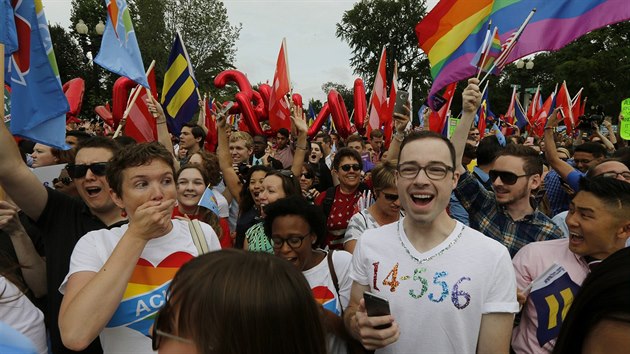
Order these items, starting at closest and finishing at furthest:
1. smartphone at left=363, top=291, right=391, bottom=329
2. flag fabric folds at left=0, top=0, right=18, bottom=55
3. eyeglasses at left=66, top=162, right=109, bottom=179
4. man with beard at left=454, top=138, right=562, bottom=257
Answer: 1. smartphone at left=363, top=291, right=391, bottom=329
2. eyeglasses at left=66, top=162, right=109, bottom=179
3. flag fabric folds at left=0, top=0, right=18, bottom=55
4. man with beard at left=454, top=138, right=562, bottom=257

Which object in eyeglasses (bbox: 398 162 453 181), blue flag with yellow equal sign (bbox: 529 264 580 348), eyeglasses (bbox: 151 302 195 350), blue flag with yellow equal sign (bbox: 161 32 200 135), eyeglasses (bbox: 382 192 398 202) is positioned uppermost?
blue flag with yellow equal sign (bbox: 161 32 200 135)

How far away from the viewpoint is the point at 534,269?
97.6 inches

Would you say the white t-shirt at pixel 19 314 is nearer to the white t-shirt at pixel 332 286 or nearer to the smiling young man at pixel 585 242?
the white t-shirt at pixel 332 286

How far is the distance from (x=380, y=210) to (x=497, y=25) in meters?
2.40

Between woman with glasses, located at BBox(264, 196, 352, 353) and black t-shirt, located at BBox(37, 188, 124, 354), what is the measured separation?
972mm

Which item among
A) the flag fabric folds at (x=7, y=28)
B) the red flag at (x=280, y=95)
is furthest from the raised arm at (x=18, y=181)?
the red flag at (x=280, y=95)

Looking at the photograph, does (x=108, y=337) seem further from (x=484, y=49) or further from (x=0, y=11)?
(x=484, y=49)

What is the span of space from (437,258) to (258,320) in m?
1.20

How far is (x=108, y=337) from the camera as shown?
190cm

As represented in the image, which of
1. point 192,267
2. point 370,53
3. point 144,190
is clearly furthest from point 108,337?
point 370,53

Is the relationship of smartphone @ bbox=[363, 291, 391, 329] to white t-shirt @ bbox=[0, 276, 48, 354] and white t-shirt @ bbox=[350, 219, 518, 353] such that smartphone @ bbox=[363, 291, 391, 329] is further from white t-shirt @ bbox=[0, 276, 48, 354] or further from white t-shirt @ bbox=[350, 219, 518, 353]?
white t-shirt @ bbox=[0, 276, 48, 354]

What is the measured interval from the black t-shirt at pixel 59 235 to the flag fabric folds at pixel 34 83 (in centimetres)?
107

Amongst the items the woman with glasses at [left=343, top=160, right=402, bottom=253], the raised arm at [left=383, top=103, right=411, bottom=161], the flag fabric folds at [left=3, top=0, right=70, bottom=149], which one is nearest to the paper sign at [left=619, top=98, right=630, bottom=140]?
the raised arm at [left=383, top=103, right=411, bottom=161]

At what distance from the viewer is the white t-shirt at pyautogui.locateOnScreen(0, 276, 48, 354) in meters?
1.87
